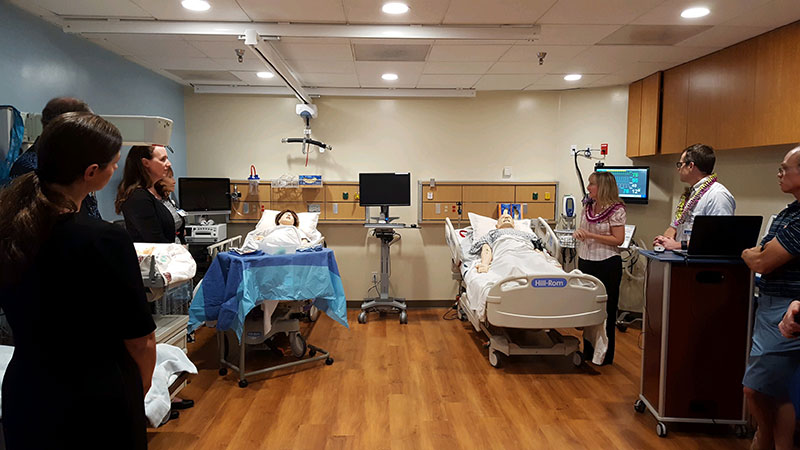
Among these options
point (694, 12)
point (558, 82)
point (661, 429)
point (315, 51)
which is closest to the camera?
point (661, 429)

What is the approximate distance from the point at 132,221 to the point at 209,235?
188cm

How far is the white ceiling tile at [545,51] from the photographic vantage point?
3.53 m

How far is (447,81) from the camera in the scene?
15.3 ft

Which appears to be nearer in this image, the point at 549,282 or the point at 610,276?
the point at 549,282

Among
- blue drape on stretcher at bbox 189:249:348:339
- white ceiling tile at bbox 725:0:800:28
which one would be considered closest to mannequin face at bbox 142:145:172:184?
blue drape on stretcher at bbox 189:249:348:339

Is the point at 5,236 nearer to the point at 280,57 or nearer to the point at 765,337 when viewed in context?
the point at 765,337

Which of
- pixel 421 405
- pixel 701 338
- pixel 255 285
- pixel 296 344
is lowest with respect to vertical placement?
pixel 421 405

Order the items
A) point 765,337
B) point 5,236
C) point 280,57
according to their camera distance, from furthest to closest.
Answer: point 280,57 → point 765,337 → point 5,236

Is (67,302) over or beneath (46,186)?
beneath

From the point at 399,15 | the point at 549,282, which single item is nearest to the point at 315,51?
the point at 399,15

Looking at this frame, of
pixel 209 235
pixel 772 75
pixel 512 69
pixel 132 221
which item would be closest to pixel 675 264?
pixel 772 75

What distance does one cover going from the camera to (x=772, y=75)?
10.4 ft

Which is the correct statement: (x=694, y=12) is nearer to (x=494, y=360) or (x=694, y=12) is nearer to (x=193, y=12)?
(x=494, y=360)

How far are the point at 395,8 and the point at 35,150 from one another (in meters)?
2.06
